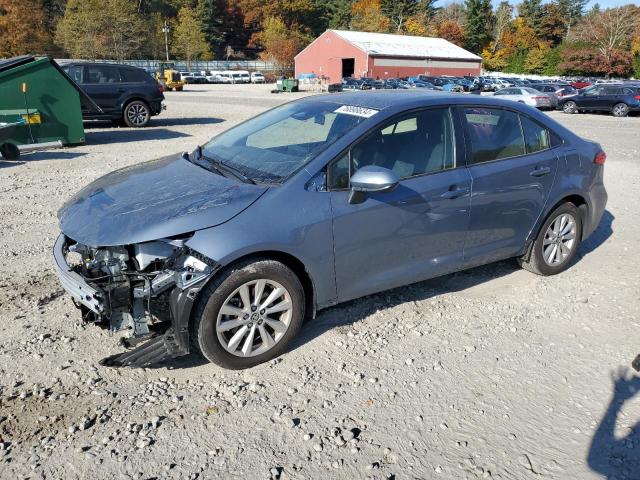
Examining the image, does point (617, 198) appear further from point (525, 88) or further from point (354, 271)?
point (525, 88)

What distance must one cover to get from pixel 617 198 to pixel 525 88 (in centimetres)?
2198

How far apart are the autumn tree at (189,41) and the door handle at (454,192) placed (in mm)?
74610

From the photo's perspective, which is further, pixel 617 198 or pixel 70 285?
pixel 617 198

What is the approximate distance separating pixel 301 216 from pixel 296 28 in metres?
93.8

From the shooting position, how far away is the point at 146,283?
10.3 ft

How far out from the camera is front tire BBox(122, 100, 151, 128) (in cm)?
1488

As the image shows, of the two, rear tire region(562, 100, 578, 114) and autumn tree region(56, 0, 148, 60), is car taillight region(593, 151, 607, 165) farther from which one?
autumn tree region(56, 0, 148, 60)

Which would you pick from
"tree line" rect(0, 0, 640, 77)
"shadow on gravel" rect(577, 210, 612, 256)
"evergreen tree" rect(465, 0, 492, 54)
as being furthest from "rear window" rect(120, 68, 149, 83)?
"evergreen tree" rect(465, 0, 492, 54)

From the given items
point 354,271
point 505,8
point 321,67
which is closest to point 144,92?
point 354,271

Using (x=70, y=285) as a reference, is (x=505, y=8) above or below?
above

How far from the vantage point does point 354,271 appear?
3668 millimetres

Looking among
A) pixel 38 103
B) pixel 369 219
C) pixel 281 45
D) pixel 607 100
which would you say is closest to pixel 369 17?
pixel 281 45

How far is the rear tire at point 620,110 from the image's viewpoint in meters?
24.5

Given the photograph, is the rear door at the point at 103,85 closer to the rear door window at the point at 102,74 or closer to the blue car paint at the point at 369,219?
the rear door window at the point at 102,74
